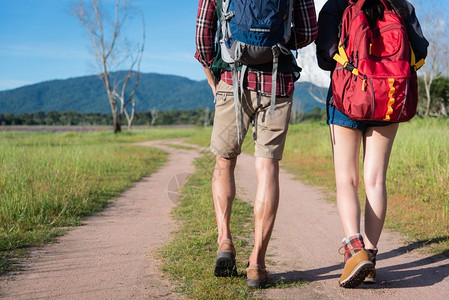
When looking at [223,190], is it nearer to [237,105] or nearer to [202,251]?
[237,105]

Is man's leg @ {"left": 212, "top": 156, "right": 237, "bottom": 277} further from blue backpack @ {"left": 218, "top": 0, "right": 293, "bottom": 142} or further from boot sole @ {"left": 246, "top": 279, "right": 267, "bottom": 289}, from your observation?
blue backpack @ {"left": 218, "top": 0, "right": 293, "bottom": 142}

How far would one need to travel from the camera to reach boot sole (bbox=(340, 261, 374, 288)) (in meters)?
2.52

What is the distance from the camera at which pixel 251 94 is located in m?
2.69

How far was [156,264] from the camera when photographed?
3.15 metres

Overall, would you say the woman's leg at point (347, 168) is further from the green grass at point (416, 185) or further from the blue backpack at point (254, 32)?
the green grass at point (416, 185)

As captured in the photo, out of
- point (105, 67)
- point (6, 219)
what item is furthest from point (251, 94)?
point (105, 67)

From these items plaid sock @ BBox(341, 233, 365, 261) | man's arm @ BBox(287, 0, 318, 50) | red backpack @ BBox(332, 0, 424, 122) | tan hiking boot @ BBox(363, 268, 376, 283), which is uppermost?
man's arm @ BBox(287, 0, 318, 50)

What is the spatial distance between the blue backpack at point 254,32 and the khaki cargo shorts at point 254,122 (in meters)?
0.08

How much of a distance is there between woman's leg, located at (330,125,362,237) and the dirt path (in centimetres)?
46

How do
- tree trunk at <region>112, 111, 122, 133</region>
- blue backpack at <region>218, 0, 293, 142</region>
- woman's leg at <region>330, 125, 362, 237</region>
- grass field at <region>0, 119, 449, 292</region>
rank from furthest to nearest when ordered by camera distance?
tree trunk at <region>112, 111, 122, 133</region>, grass field at <region>0, 119, 449, 292</region>, woman's leg at <region>330, 125, 362, 237</region>, blue backpack at <region>218, 0, 293, 142</region>

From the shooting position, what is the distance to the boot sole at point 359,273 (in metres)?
2.52

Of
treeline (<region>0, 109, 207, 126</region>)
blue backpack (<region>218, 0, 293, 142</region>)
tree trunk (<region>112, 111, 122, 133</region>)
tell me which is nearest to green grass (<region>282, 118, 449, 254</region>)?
blue backpack (<region>218, 0, 293, 142</region>)

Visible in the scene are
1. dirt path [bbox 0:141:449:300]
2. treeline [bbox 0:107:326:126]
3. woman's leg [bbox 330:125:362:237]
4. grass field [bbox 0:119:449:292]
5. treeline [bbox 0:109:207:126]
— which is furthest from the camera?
treeline [bbox 0:109:207:126]

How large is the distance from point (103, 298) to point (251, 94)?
4.60 feet
